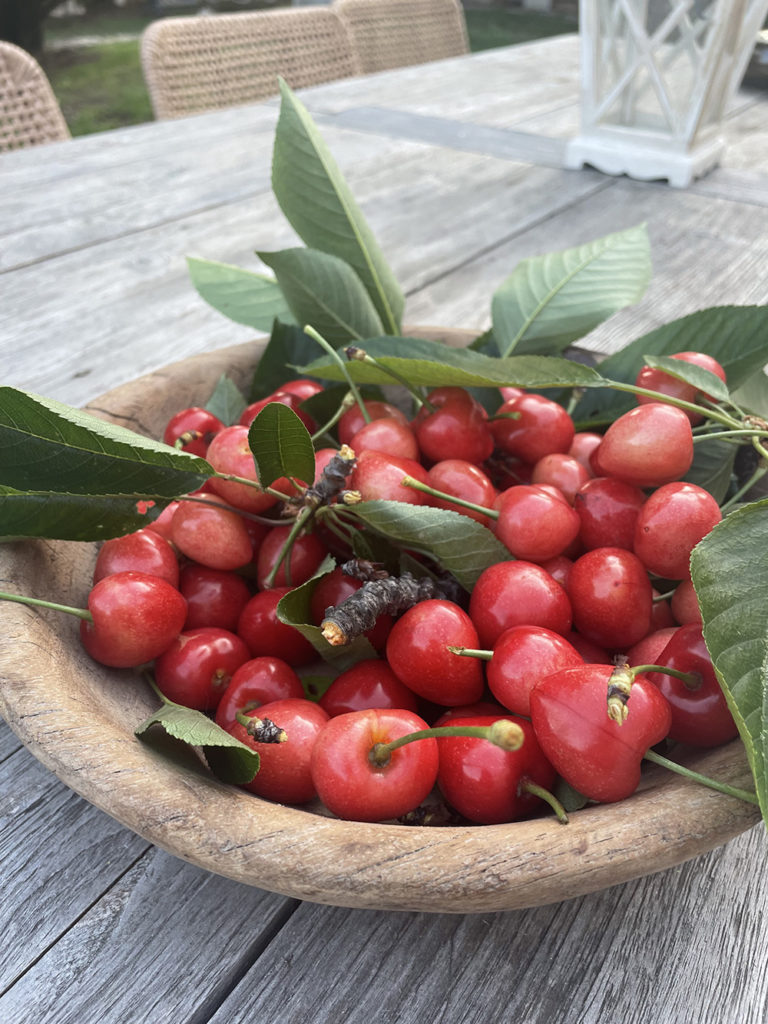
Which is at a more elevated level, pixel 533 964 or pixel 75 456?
pixel 75 456

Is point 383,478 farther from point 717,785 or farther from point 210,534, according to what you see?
point 717,785

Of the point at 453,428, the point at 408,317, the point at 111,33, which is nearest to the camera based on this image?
the point at 453,428

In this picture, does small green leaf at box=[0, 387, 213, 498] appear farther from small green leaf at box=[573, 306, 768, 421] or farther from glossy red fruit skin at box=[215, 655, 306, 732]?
small green leaf at box=[573, 306, 768, 421]

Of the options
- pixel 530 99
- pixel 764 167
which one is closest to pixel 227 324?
pixel 764 167

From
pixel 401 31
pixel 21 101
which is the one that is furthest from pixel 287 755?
pixel 401 31

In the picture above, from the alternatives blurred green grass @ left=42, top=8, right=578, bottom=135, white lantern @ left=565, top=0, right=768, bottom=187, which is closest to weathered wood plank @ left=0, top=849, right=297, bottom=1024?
white lantern @ left=565, top=0, right=768, bottom=187

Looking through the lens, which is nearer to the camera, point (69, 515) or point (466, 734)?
point (466, 734)
